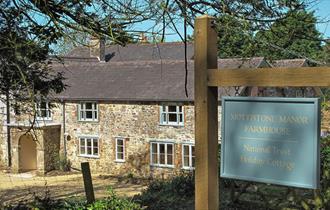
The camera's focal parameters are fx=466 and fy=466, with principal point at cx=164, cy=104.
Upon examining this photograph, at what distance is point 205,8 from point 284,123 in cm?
336

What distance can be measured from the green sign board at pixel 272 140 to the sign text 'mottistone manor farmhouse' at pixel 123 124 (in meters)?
19.6

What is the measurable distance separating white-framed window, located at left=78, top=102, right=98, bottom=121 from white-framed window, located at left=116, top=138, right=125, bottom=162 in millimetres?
1995

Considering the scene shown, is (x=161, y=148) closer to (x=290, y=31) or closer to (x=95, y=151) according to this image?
(x=95, y=151)

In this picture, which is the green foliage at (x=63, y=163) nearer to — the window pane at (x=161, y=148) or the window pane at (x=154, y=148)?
the window pane at (x=154, y=148)

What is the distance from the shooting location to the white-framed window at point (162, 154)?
81.4ft

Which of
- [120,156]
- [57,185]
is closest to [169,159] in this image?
[120,156]

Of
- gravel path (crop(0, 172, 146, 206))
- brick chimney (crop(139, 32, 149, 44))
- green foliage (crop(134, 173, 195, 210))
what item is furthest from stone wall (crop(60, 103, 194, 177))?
brick chimney (crop(139, 32, 149, 44))

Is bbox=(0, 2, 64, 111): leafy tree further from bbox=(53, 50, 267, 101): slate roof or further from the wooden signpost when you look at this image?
bbox=(53, 50, 267, 101): slate roof

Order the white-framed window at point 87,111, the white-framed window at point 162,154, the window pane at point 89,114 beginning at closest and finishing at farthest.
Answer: the white-framed window at point 162,154
the white-framed window at point 87,111
the window pane at point 89,114

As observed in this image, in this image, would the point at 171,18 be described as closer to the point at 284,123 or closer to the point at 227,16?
the point at 227,16

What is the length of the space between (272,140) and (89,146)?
24340 millimetres

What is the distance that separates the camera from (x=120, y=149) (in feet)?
86.7

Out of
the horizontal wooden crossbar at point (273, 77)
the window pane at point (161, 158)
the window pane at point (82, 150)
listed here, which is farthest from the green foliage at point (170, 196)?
the window pane at point (82, 150)

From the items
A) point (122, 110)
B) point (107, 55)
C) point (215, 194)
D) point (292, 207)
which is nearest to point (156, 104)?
point (122, 110)
